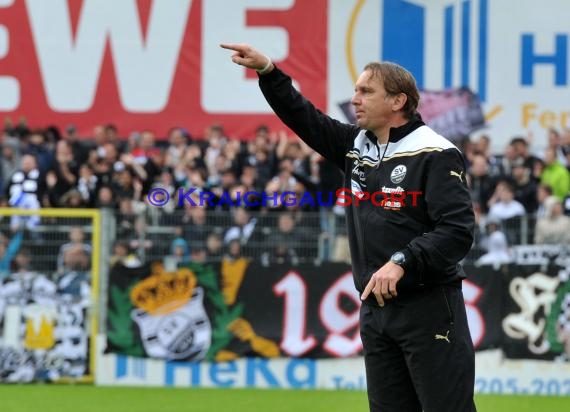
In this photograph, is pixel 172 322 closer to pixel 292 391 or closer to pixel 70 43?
pixel 292 391

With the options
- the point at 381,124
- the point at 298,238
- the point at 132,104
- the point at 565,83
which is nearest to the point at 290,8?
A: the point at 132,104

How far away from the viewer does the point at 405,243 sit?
561 cm

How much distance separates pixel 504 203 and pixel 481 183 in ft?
3.05

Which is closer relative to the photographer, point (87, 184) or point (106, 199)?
point (106, 199)

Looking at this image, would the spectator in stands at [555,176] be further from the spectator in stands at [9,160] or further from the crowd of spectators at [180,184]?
the spectator in stands at [9,160]

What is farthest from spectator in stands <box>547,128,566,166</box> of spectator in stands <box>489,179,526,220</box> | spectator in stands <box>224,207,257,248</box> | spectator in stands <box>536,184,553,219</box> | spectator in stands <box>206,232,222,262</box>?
spectator in stands <box>206,232,222,262</box>

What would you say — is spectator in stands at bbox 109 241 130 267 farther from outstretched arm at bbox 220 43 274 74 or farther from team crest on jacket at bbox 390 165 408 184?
team crest on jacket at bbox 390 165 408 184

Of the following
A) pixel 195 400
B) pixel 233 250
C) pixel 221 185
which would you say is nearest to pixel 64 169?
pixel 221 185

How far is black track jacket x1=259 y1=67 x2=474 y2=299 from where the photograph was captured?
18.0ft

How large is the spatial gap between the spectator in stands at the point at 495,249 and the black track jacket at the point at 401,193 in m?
7.45

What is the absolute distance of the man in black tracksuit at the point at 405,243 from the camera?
5504 millimetres

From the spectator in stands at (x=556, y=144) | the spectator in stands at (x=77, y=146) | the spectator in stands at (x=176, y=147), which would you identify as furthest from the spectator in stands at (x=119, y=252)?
the spectator in stands at (x=556, y=144)

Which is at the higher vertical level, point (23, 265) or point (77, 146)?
point (77, 146)

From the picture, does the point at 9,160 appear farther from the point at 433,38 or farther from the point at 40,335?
the point at 433,38
